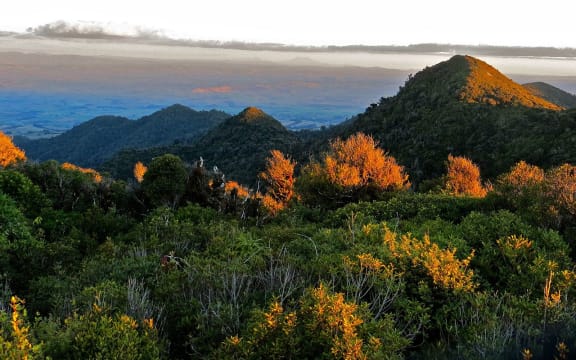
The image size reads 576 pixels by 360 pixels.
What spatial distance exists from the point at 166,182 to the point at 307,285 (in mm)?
16566

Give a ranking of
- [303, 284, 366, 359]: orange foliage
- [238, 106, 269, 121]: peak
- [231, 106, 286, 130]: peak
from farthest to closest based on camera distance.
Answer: [238, 106, 269, 121]: peak → [231, 106, 286, 130]: peak → [303, 284, 366, 359]: orange foliage

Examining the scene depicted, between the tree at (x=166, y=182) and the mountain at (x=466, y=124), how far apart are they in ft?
111

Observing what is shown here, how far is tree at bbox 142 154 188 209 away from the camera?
2370 centimetres

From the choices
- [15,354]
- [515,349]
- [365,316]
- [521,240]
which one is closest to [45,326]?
[15,354]

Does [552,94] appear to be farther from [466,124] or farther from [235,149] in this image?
[235,149]

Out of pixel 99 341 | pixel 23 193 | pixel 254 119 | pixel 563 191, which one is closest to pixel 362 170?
pixel 563 191

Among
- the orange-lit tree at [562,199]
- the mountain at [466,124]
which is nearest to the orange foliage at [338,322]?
the orange-lit tree at [562,199]

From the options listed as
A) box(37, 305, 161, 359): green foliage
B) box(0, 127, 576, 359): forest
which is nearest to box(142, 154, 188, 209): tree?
box(0, 127, 576, 359): forest

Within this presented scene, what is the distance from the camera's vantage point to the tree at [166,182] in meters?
23.7

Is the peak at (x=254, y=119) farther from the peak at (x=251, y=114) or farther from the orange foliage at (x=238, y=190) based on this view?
the orange foliage at (x=238, y=190)

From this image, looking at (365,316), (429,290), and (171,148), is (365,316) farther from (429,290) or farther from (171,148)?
(171,148)

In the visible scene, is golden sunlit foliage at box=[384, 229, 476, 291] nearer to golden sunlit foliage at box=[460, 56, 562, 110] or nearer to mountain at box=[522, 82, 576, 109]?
golden sunlit foliage at box=[460, 56, 562, 110]

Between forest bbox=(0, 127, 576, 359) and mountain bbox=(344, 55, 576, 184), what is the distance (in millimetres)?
36492

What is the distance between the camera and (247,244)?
12.2 metres
